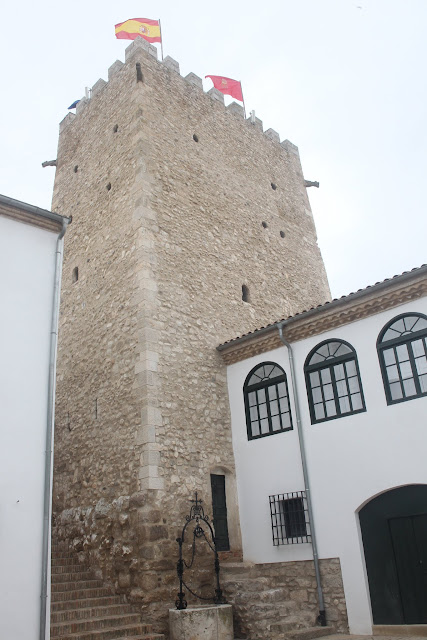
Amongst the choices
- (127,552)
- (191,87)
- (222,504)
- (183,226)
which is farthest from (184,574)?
(191,87)

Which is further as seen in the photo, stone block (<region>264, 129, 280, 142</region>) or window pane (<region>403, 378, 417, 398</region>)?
stone block (<region>264, 129, 280, 142</region>)

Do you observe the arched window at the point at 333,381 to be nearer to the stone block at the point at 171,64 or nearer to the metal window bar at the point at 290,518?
the metal window bar at the point at 290,518

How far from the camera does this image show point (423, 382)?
348 inches

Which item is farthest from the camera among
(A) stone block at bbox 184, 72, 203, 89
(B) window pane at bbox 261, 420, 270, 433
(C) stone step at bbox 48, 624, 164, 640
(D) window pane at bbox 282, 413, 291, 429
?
(A) stone block at bbox 184, 72, 203, 89

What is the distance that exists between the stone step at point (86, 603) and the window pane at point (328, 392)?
4.82 metres

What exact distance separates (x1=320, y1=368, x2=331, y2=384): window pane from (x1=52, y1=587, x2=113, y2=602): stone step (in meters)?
5.10

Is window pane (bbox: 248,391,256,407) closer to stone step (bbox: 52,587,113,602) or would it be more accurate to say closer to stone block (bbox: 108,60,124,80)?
stone step (bbox: 52,587,113,602)

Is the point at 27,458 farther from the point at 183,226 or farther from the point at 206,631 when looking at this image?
the point at 183,226

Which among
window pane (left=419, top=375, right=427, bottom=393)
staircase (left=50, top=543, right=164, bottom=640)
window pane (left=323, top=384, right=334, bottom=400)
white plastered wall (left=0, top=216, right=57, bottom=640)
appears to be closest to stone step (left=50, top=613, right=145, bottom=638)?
staircase (left=50, top=543, right=164, bottom=640)

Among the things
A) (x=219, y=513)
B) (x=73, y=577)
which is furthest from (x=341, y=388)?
(x=73, y=577)

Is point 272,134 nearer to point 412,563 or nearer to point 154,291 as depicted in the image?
point 154,291

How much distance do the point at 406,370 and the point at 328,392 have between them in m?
1.50

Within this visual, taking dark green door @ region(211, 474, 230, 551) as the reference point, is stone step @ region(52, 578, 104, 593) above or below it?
below

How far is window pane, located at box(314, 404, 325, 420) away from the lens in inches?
395
